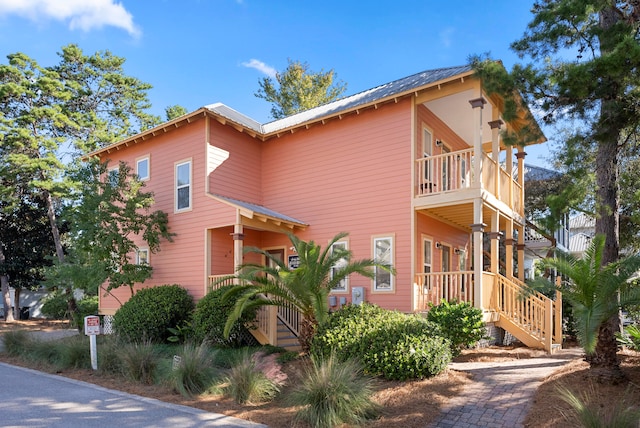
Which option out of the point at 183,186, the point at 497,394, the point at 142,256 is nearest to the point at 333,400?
the point at 497,394

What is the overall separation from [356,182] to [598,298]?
748 cm

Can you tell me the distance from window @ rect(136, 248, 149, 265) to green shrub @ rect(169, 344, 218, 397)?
7782 mm

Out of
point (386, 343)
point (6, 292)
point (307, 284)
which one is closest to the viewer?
point (386, 343)

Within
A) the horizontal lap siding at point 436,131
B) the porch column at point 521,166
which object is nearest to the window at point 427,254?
the horizontal lap siding at point 436,131

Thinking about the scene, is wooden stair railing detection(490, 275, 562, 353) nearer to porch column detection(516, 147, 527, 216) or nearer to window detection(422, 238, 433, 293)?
window detection(422, 238, 433, 293)

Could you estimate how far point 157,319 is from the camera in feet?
42.8

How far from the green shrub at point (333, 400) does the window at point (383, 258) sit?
5.74 metres

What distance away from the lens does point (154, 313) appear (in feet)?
42.9

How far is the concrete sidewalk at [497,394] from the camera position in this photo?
639 cm

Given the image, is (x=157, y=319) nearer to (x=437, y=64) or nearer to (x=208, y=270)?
(x=208, y=270)

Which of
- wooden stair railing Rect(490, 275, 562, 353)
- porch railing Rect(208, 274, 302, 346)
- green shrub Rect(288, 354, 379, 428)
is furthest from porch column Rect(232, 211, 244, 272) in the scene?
wooden stair railing Rect(490, 275, 562, 353)

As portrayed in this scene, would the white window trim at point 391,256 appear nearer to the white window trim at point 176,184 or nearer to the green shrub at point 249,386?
the green shrub at point 249,386

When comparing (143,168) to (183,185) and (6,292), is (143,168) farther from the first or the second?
(6,292)

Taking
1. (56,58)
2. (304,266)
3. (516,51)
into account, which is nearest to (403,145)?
(516,51)
